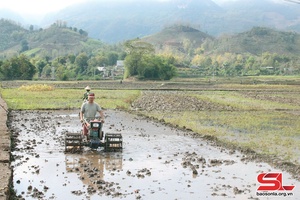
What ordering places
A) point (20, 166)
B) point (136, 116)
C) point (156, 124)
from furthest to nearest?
1. point (136, 116)
2. point (156, 124)
3. point (20, 166)

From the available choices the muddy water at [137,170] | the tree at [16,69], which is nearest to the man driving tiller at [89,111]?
the muddy water at [137,170]

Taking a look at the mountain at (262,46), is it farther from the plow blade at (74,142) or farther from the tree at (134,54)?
the plow blade at (74,142)

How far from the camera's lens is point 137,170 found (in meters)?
11.6

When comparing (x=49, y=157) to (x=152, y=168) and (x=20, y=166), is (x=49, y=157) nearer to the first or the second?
(x=20, y=166)

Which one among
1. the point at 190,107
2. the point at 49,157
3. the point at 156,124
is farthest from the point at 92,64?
the point at 49,157

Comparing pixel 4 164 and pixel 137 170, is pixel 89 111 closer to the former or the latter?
pixel 137 170

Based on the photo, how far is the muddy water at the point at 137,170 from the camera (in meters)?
9.53

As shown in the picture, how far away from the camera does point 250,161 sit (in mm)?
12844

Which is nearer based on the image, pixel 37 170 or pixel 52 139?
pixel 37 170

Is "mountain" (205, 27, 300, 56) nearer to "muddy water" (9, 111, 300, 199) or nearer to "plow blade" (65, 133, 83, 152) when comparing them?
"muddy water" (9, 111, 300, 199)

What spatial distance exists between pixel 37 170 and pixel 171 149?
5.12 m

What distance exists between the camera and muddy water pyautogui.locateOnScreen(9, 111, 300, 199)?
9.53 meters

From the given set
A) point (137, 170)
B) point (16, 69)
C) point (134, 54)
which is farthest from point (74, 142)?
point (134, 54)

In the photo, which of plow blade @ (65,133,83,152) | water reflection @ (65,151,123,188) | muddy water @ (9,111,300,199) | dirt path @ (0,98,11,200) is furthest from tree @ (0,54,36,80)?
water reflection @ (65,151,123,188)
